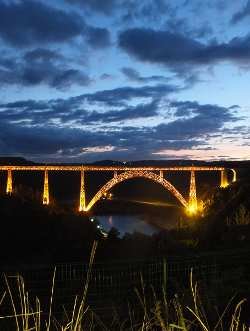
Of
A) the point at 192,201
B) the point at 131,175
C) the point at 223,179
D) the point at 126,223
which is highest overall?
the point at 131,175

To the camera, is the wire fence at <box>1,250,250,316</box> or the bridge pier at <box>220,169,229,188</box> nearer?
the wire fence at <box>1,250,250,316</box>

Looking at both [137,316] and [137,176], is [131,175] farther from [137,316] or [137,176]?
[137,316]

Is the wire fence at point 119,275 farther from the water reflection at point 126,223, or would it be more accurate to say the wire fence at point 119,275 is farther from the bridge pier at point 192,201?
the water reflection at point 126,223

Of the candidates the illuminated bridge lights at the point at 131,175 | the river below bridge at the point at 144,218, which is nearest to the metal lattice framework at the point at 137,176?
the illuminated bridge lights at the point at 131,175

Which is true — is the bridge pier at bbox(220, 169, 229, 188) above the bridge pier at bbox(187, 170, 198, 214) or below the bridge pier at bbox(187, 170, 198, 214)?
above

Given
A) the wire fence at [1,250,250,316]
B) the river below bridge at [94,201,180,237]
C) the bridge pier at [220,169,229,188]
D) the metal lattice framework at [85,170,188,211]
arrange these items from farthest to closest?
the river below bridge at [94,201,180,237] → the bridge pier at [220,169,229,188] → the metal lattice framework at [85,170,188,211] → the wire fence at [1,250,250,316]

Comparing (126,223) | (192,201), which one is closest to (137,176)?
(192,201)

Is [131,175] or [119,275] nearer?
[119,275]

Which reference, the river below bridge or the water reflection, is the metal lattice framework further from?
the river below bridge

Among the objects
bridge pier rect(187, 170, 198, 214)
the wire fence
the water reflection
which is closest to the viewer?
the wire fence

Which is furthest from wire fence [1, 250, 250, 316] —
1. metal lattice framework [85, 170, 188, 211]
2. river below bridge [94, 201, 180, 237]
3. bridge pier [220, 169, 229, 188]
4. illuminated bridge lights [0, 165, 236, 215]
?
river below bridge [94, 201, 180, 237]

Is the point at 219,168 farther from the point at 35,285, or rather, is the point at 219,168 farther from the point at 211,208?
the point at 35,285

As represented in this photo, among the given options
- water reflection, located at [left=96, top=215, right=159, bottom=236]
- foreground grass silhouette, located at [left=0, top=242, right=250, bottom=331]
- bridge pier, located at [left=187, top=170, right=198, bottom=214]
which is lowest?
water reflection, located at [left=96, top=215, right=159, bottom=236]

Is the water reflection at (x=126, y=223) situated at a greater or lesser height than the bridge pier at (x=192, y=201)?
lesser
